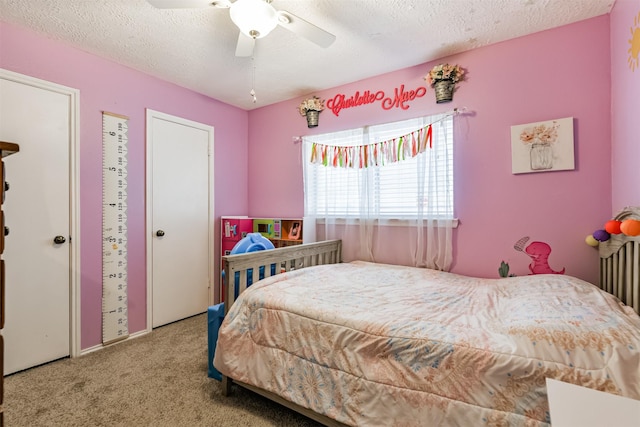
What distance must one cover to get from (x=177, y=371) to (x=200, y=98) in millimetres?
2638

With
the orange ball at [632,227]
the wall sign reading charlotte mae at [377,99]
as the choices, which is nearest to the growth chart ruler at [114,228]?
the wall sign reading charlotte mae at [377,99]

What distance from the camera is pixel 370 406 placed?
1.37 metres

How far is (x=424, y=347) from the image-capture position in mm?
1306

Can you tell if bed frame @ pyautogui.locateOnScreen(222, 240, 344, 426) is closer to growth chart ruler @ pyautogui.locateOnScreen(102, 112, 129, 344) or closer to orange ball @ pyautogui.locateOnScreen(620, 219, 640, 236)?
growth chart ruler @ pyautogui.locateOnScreen(102, 112, 129, 344)

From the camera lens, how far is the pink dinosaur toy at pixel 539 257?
2236 millimetres

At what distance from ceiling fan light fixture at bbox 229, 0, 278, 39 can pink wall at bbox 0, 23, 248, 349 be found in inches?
64.7

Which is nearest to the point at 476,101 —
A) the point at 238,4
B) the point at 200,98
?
the point at 238,4

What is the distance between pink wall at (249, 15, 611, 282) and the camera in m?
2.08

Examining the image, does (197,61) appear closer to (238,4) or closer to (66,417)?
(238,4)

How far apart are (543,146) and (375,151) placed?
1279mm

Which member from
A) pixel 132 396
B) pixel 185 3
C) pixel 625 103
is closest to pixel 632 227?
pixel 625 103

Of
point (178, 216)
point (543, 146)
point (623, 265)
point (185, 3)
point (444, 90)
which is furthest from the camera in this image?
point (178, 216)

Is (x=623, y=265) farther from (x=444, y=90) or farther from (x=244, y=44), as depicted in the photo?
(x=244, y=44)

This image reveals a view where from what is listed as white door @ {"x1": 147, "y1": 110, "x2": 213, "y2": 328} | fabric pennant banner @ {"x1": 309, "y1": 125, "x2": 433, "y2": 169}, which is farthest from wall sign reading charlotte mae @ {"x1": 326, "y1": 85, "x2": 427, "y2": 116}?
white door @ {"x1": 147, "y1": 110, "x2": 213, "y2": 328}
